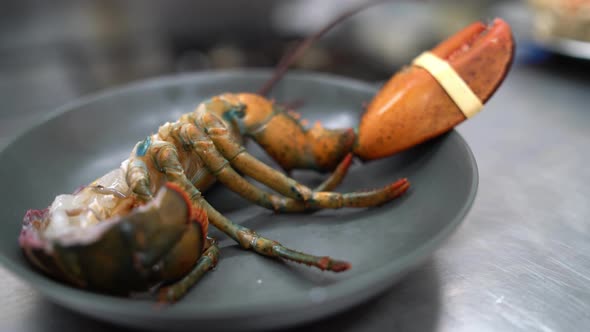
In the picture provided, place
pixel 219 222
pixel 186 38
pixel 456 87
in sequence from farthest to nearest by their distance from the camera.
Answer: pixel 186 38 → pixel 456 87 → pixel 219 222

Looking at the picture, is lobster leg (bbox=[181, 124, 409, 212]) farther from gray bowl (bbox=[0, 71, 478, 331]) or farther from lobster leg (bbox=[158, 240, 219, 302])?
lobster leg (bbox=[158, 240, 219, 302])

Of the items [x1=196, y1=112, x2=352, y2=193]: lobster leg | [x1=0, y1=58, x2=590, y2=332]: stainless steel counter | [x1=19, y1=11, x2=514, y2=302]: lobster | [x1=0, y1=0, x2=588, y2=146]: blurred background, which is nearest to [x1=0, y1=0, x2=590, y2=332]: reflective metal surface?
[x1=0, y1=58, x2=590, y2=332]: stainless steel counter

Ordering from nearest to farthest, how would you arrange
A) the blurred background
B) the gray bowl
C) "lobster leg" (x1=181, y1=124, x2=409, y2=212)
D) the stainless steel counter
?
the gray bowl → the stainless steel counter → "lobster leg" (x1=181, y1=124, x2=409, y2=212) → the blurred background

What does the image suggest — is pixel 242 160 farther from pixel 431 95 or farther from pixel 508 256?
pixel 508 256

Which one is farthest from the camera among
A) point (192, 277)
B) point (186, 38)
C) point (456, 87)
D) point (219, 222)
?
point (186, 38)

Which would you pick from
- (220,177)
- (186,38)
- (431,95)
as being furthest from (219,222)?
(186,38)
